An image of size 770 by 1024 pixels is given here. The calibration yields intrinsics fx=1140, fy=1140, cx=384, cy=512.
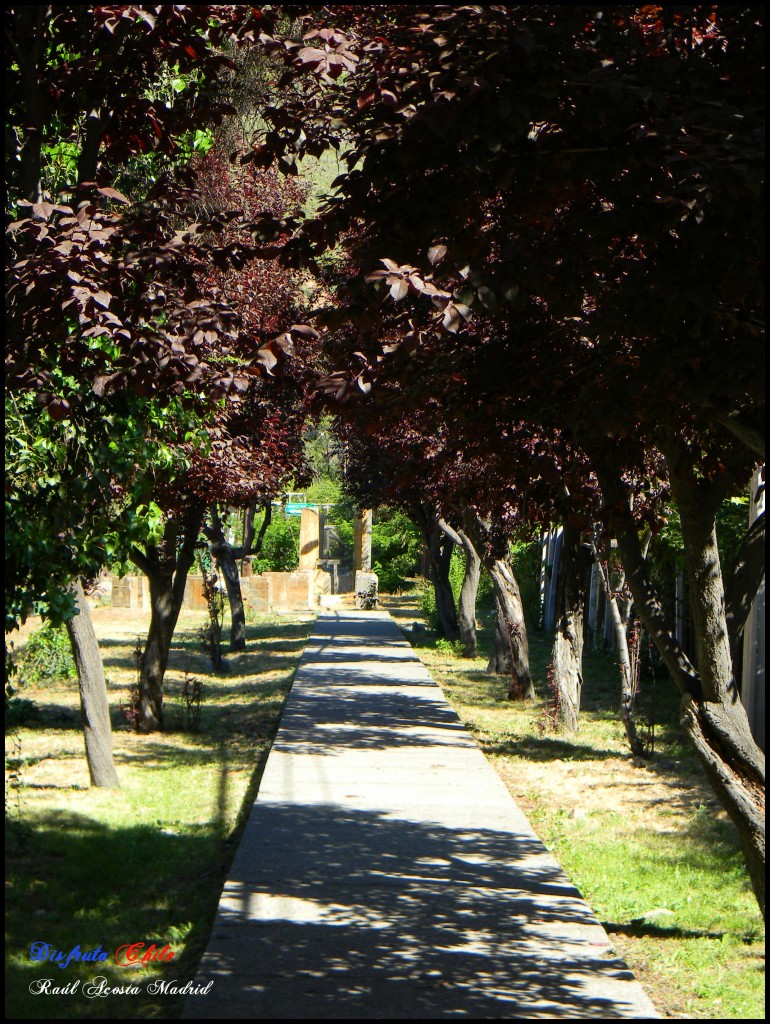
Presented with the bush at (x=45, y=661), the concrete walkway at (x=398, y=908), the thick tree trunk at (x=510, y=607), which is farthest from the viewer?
the bush at (x=45, y=661)

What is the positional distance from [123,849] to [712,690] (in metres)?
4.14

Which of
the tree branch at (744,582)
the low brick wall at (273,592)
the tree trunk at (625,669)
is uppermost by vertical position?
the tree branch at (744,582)

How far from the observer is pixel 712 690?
546 centimetres

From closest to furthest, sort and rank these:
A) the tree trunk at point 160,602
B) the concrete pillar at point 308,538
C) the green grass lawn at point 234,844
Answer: the green grass lawn at point 234,844
the tree trunk at point 160,602
the concrete pillar at point 308,538

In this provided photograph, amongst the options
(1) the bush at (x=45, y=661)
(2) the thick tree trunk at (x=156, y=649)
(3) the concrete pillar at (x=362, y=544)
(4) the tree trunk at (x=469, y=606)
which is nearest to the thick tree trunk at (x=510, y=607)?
(2) the thick tree trunk at (x=156, y=649)

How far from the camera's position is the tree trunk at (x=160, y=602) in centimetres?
1276

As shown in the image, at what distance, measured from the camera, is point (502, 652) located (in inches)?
713

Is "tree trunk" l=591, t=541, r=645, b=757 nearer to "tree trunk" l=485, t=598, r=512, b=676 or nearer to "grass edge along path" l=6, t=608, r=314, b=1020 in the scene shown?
"grass edge along path" l=6, t=608, r=314, b=1020

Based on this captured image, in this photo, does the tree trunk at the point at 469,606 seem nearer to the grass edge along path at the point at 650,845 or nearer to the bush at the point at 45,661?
the grass edge along path at the point at 650,845

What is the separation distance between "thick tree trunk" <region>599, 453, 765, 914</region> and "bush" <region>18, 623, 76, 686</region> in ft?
40.9

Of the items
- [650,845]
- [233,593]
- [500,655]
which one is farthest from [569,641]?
[233,593]

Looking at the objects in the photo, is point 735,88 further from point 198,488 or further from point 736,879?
point 198,488

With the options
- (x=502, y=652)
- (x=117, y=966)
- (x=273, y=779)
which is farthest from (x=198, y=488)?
(x=502, y=652)

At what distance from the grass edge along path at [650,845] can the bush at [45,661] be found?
6556 mm
